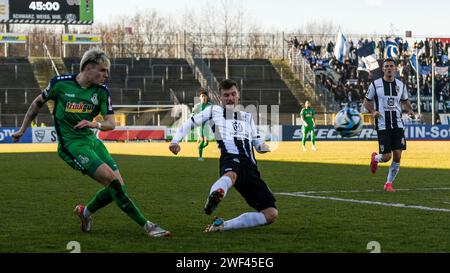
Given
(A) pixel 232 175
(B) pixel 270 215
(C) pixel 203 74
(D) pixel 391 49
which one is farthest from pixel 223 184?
(D) pixel 391 49

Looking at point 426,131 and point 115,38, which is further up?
point 115,38

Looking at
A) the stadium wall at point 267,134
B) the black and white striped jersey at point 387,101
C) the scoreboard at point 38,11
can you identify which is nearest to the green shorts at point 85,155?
the black and white striped jersey at point 387,101

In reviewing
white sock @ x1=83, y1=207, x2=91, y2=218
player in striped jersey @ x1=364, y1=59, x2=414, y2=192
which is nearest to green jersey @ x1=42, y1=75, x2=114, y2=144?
white sock @ x1=83, y1=207, x2=91, y2=218

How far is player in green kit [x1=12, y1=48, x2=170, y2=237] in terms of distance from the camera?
9.08 metres

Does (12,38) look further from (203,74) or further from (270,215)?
(270,215)

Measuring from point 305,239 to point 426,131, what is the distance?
4613 centimetres

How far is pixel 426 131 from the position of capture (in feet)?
175

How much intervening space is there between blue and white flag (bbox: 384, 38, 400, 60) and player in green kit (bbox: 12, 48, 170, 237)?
55.3 meters

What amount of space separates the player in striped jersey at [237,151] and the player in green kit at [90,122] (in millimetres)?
811

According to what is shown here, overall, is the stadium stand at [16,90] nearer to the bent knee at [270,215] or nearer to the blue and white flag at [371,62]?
the blue and white flag at [371,62]

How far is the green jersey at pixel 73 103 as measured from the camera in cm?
933

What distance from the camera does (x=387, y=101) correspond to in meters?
15.6
